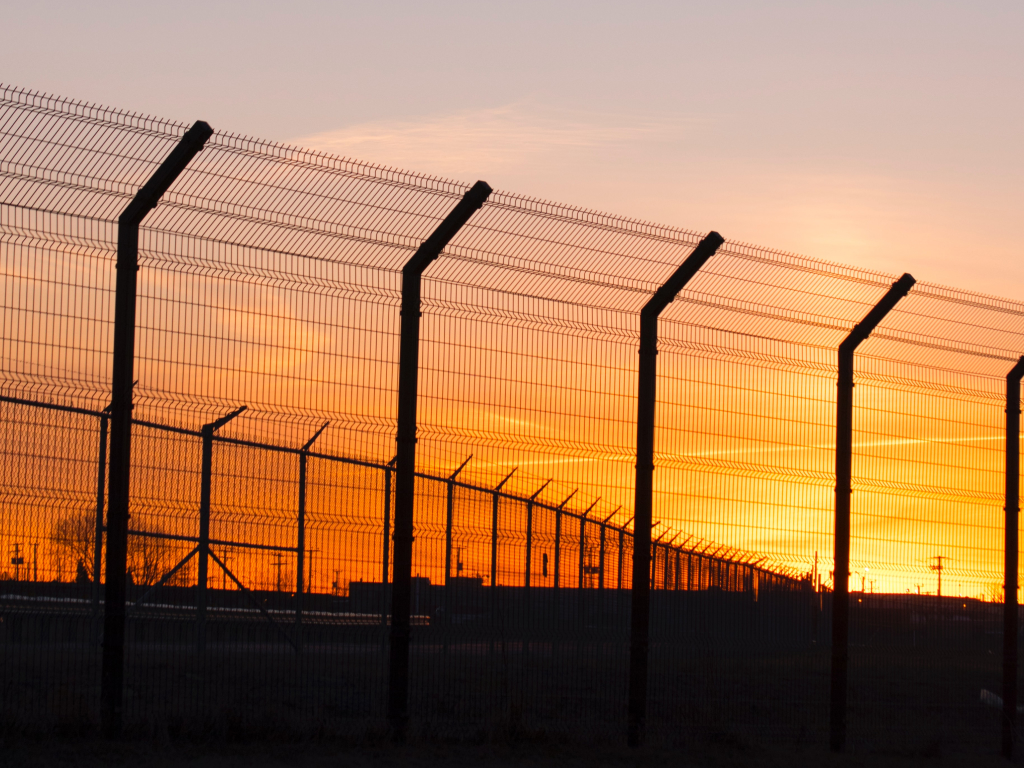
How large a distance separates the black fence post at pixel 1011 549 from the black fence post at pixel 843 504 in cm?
182

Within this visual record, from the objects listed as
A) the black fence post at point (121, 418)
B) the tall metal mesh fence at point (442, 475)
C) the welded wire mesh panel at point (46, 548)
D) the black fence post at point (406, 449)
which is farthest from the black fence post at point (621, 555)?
the welded wire mesh panel at point (46, 548)

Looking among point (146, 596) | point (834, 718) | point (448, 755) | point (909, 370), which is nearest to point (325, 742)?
point (448, 755)

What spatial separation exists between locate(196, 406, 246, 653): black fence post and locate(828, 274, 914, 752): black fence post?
4.72m

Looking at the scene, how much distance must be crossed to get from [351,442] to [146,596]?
147cm

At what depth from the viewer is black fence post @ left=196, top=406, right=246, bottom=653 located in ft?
23.2

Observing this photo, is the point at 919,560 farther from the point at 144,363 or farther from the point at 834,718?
the point at 144,363

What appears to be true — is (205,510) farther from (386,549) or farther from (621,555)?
(621,555)

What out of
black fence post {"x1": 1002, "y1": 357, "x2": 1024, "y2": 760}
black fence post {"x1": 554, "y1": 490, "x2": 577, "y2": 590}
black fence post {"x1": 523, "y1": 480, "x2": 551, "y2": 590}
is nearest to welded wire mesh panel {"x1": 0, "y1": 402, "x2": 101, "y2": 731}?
black fence post {"x1": 523, "y1": 480, "x2": 551, "y2": 590}

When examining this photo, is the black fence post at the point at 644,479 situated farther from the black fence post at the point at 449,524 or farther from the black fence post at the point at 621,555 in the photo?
the black fence post at the point at 449,524

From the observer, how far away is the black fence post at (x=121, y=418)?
6.84 meters

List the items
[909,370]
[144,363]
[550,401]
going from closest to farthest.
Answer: [144,363], [550,401], [909,370]

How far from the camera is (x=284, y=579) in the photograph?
741 cm

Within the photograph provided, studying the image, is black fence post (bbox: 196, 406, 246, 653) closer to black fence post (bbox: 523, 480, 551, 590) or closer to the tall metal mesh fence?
the tall metal mesh fence

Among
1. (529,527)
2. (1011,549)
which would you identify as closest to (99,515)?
(529,527)
